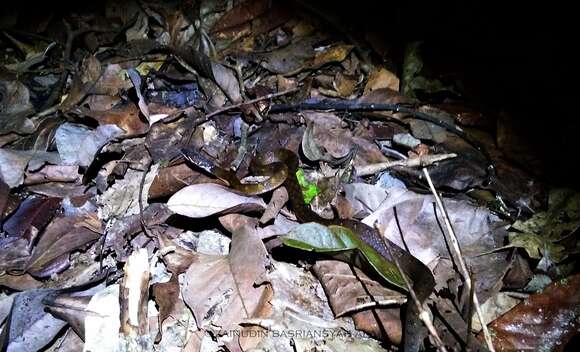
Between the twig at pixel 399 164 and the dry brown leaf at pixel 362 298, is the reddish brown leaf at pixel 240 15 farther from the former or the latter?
the dry brown leaf at pixel 362 298

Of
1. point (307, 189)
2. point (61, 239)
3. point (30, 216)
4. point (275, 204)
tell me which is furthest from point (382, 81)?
point (30, 216)

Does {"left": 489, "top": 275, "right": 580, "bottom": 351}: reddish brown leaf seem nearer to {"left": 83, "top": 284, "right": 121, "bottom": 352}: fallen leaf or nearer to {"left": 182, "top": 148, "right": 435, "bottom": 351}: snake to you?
{"left": 182, "top": 148, "right": 435, "bottom": 351}: snake

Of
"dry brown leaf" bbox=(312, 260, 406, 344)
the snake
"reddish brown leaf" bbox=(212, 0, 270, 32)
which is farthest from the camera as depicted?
"reddish brown leaf" bbox=(212, 0, 270, 32)

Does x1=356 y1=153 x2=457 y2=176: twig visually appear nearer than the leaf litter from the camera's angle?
No

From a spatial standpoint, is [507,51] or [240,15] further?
[240,15]

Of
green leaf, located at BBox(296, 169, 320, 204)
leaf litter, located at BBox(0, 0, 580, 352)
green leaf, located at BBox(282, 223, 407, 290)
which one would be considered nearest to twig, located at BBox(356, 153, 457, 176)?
leaf litter, located at BBox(0, 0, 580, 352)

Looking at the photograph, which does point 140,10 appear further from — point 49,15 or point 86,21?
point 49,15

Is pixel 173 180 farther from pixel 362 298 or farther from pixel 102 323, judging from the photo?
pixel 362 298

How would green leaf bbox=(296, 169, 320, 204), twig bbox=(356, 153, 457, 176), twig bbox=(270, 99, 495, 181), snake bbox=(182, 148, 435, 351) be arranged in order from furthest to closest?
twig bbox=(270, 99, 495, 181), twig bbox=(356, 153, 457, 176), green leaf bbox=(296, 169, 320, 204), snake bbox=(182, 148, 435, 351)
